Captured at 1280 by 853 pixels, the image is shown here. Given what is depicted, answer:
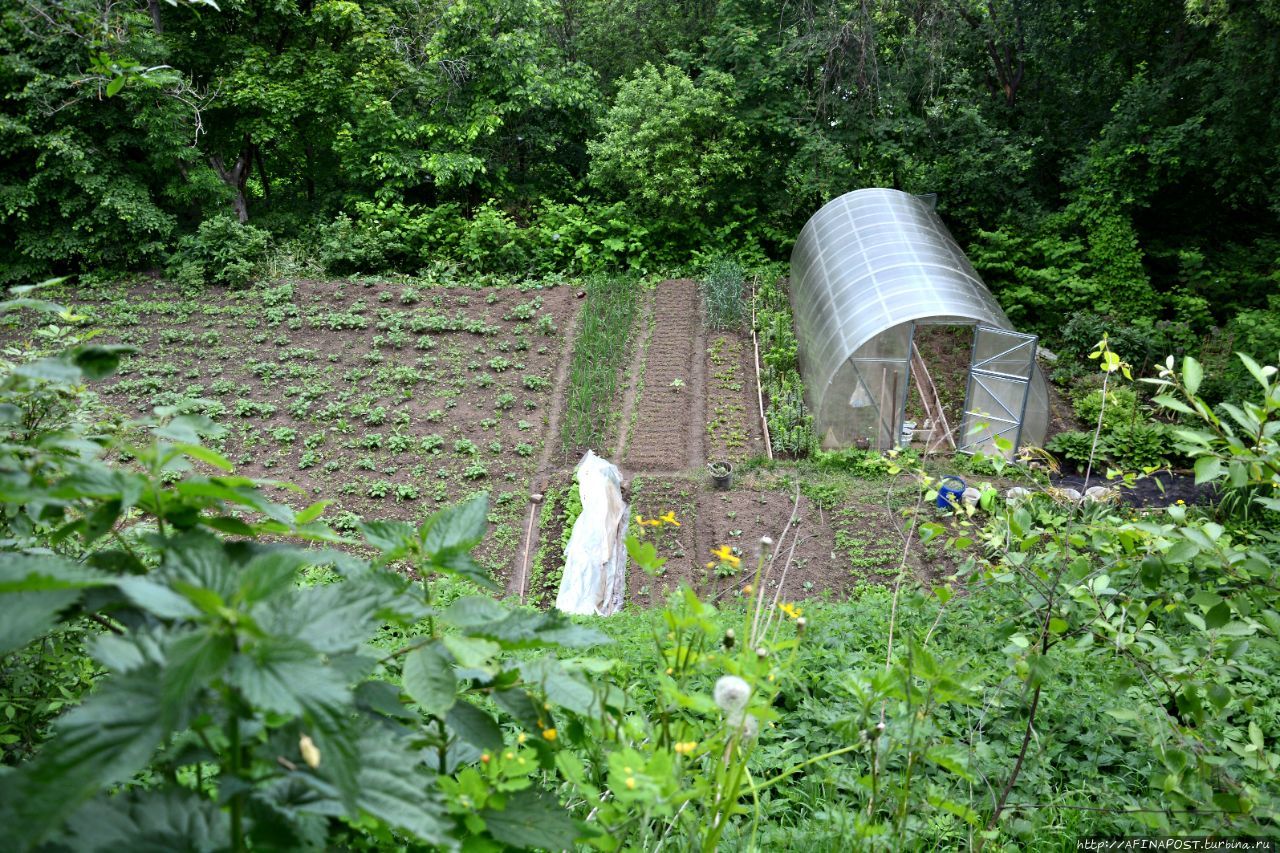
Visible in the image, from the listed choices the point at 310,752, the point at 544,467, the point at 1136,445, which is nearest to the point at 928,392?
the point at 1136,445

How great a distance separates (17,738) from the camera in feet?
6.37

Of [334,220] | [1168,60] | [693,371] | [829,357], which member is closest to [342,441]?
[693,371]

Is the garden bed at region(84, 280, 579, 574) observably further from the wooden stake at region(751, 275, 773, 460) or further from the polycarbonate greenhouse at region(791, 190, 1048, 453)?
the polycarbonate greenhouse at region(791, 190, 1048, 453)

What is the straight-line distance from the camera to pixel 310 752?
92 cm

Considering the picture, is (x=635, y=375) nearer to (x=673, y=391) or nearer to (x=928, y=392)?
(x=673, y=391)

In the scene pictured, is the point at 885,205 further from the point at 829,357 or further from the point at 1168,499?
the point at 1168,499

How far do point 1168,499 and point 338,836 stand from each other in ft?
33.4

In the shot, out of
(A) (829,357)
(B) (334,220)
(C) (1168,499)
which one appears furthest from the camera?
(B) (334,220)

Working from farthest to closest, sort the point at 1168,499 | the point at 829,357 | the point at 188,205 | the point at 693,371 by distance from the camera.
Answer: the point at 188,205, the point at 693,371, the point at 829,357, the point at 1168,499

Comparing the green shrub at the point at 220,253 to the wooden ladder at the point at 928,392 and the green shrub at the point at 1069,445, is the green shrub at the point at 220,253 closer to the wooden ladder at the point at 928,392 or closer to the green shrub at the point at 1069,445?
the wooden ladder at the point at 928,392

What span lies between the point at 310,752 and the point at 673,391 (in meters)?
9.99

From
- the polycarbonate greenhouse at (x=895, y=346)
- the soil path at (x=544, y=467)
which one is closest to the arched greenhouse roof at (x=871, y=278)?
the polycarbonate greenhouse at (x=895, y=346)

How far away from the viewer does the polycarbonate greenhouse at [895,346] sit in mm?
9320

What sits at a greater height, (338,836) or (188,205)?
(188,205)
